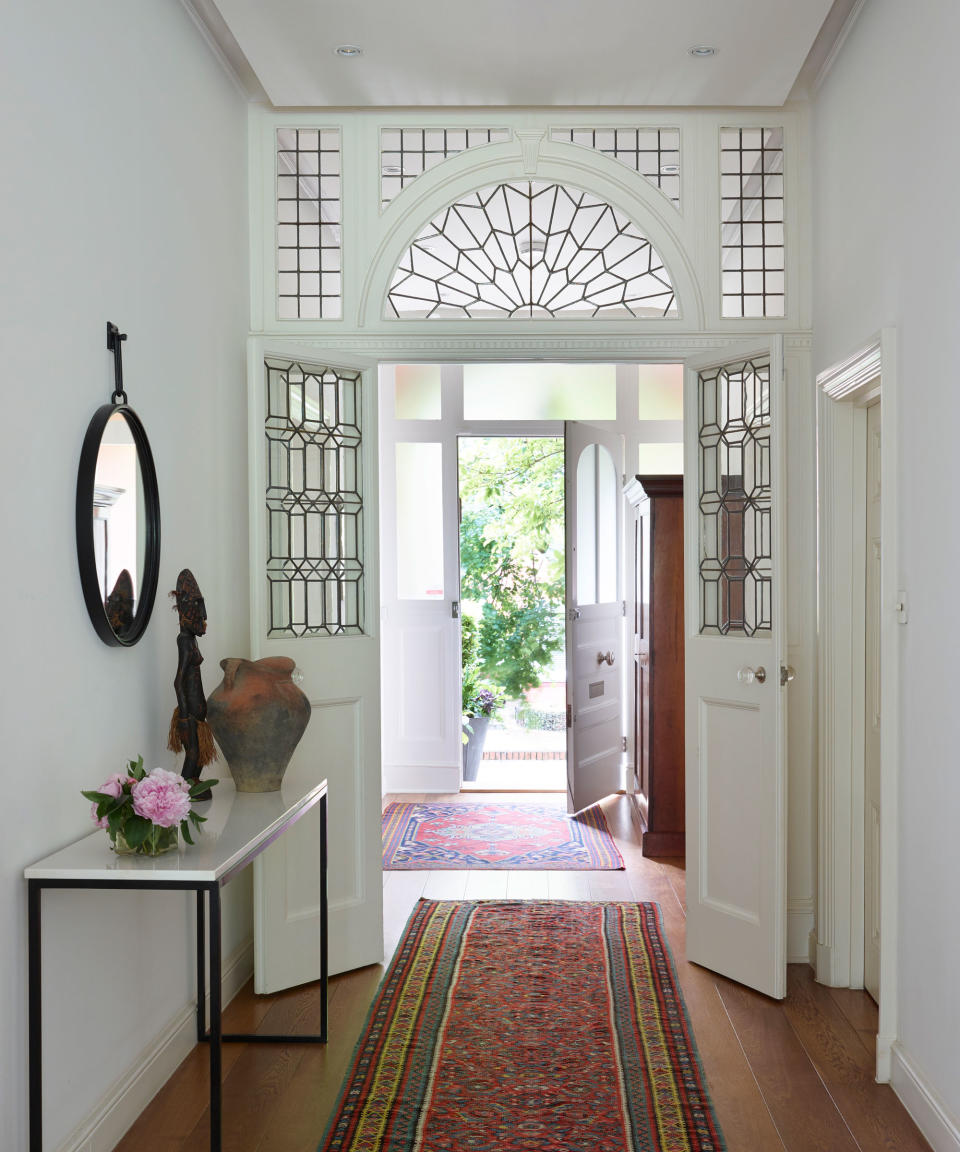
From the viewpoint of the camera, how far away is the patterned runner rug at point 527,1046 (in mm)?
2627

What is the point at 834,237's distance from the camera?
359 cm

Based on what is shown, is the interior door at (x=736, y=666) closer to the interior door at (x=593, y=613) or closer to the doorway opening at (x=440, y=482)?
the interior door at (x=593, y=613)

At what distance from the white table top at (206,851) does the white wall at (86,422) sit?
0.07 metres

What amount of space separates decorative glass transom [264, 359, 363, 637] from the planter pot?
337cm

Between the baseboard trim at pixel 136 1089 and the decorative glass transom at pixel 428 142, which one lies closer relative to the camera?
the baseboard trim at pixel 136 1089

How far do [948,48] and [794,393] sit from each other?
4.85ft

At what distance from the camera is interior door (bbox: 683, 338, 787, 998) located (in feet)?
11.5

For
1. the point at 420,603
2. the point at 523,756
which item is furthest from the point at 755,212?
the point at 523,756

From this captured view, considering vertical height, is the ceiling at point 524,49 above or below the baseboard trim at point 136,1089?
above

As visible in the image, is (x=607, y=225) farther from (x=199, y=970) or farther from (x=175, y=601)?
(x=199, y=970)

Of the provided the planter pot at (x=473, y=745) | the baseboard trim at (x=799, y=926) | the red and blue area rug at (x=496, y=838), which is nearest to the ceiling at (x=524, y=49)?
the baseboard trim at (x=799, y=926)

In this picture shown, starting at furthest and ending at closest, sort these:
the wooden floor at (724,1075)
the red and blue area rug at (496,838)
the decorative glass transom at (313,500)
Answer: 1. the red and blue area rug at (496,838)
2. the decorative glass transom at (313,500)
3. the wooden floor at (724,1075)

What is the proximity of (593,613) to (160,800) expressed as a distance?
437cm

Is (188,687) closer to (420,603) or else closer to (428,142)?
(428,142)
